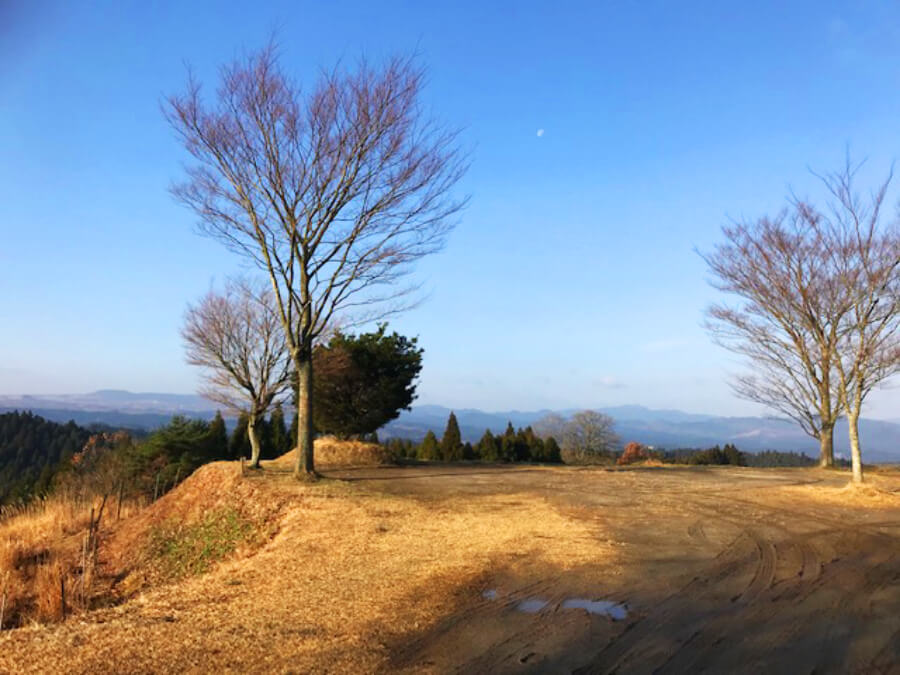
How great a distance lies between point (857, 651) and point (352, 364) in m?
14.3

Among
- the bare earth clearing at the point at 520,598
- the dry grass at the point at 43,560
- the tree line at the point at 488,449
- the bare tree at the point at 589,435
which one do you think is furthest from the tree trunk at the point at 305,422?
the bare tree at the point at 589,435

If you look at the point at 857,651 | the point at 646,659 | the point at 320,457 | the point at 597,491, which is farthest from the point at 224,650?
the point at 320,457

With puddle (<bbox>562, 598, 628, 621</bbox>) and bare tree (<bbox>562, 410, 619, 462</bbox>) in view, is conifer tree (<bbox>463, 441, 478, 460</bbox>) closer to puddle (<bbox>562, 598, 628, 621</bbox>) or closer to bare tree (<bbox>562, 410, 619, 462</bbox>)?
bare tree (<bbox>562, 410, 619, 462</bbox>)

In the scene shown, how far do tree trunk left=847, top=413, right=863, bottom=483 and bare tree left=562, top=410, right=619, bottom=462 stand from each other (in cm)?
2605

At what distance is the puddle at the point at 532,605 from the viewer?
4.21m

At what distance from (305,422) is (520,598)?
756 cm

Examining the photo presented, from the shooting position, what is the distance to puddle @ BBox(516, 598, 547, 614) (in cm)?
421

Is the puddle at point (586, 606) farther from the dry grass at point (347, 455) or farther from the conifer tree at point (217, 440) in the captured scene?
the conifer tree at point (217, 440)

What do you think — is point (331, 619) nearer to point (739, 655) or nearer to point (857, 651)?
point (739, 655)

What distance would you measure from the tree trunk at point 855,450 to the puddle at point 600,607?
30.2 ft

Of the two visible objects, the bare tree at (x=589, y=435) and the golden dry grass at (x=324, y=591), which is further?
the bare tree at (x=589, y=435)

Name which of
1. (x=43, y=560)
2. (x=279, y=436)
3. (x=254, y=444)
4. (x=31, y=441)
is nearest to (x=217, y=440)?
(x=279, y=436)

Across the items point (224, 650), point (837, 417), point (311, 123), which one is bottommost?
point (224, 650)

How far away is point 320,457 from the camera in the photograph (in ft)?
51.7
